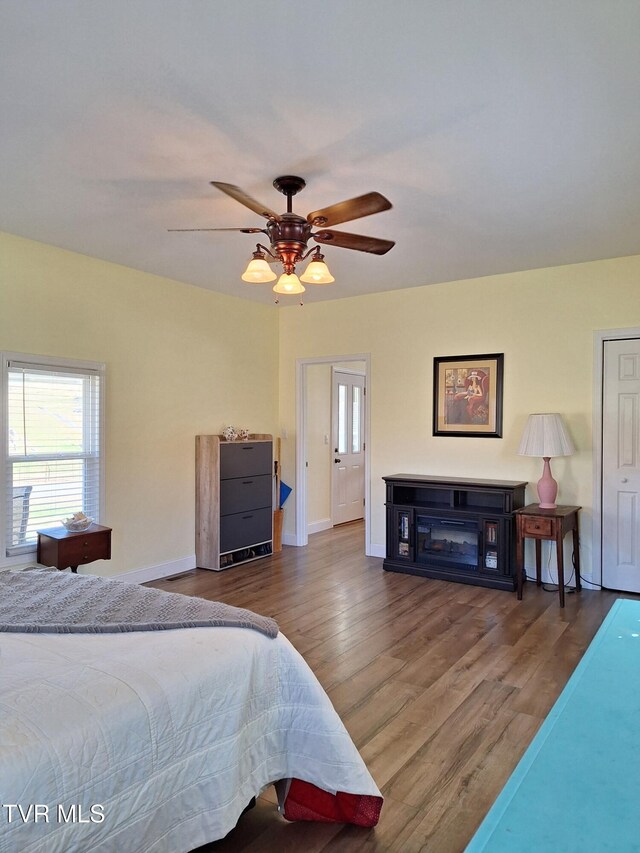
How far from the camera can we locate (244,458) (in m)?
5.55

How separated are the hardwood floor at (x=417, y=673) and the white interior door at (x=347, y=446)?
79.3 inches

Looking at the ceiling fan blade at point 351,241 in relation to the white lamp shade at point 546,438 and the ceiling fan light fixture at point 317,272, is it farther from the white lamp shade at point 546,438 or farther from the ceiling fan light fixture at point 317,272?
the white lamp shade at point 546,438

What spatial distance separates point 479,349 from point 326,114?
321 cm

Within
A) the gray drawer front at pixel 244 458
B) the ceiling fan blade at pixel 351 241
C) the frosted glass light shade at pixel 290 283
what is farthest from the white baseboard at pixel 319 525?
the ceiling fan blade at pixel 351 241

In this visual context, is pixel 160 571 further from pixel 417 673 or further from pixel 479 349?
pixel 479 349

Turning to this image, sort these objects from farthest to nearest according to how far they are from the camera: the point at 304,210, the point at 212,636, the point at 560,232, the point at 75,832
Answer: the point at 560,232
the point at 304,210
the point at 212,636
the point at 75,832

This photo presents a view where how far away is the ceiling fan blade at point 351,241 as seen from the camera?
294 cm

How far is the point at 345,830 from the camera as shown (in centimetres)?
195

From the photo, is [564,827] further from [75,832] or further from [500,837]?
[75,832]

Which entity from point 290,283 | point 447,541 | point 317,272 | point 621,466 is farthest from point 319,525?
point 317,272

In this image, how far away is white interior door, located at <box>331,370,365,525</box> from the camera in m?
7.48

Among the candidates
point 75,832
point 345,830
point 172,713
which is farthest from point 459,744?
point 75,832

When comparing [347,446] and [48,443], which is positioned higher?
[48,443]

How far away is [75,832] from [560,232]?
4.06m
